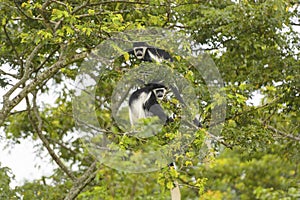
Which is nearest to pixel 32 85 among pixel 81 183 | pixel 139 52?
pixel 139 52

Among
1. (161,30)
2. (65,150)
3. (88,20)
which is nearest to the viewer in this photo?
(161,30)

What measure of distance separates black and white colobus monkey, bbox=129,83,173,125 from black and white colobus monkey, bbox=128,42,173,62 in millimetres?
160

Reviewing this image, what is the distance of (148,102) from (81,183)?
1.78 m

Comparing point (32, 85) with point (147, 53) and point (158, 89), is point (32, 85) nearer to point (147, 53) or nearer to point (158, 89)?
point (147, 53)

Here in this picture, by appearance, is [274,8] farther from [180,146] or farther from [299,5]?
[180,146]

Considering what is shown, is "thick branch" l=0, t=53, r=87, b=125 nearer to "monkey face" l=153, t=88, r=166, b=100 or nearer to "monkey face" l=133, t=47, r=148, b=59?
"monkey face" l=133, t=47, r=148, b=59

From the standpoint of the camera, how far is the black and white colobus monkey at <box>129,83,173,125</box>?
3346mm

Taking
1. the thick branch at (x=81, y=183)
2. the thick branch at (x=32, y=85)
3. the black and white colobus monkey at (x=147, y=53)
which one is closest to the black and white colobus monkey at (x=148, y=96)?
the black and white colobus monkey at (x=147, y=53)

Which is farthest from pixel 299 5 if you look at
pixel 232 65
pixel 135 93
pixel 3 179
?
pixel 3 179

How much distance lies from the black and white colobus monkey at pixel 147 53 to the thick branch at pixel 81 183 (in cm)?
149

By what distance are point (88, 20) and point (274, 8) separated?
1135 millimetres

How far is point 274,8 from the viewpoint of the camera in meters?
4.25

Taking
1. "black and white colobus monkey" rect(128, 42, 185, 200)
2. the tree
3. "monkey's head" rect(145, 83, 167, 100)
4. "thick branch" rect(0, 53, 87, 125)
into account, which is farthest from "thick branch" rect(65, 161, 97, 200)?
"monkey's head" rect(145, 83, 167, 100)

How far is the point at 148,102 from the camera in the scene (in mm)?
3385
